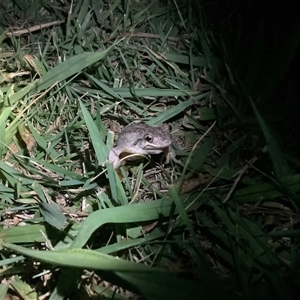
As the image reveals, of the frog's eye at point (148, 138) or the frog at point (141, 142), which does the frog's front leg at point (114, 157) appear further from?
the frog's eye at point (148, 138)

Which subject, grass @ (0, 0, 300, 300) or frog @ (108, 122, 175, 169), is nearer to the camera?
grass @ (0, 0, 300, 300)

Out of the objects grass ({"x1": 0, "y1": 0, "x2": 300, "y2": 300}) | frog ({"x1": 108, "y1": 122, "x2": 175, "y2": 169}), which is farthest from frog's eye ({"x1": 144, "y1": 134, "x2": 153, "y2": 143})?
grass ({"x1": 0, "y1": 0, "x2": 300, "y2": 300})

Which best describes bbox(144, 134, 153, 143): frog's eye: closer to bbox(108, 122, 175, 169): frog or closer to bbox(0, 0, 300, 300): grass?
bbox(108, 122, 175, 169): frog

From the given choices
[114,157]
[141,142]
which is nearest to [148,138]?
[141,142]

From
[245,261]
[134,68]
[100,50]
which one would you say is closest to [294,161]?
[245,261]

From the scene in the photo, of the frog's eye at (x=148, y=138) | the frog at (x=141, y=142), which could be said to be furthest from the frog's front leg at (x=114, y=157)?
the frog's eye at (x=148, y=138)

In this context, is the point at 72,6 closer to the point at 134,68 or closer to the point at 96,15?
the point at 96,15
